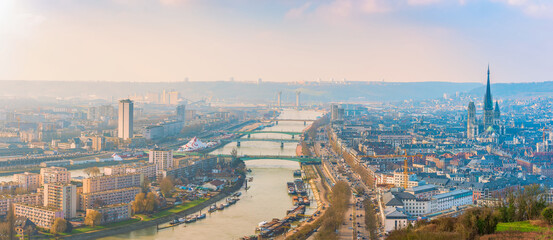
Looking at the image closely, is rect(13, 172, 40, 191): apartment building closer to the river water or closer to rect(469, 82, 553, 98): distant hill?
the river water

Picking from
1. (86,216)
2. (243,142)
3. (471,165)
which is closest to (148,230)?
(86,216)

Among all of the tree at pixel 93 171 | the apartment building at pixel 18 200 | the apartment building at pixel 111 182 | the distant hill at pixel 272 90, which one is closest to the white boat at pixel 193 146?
the tree at pixel 93 171

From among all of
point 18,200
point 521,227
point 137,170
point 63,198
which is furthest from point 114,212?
point 521,227

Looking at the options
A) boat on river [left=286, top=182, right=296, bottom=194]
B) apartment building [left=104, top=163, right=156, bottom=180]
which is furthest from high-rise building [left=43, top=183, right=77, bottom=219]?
boat on river [left=286, top=182, right=296, bottom=194]

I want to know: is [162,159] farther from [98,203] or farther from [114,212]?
[114,212]

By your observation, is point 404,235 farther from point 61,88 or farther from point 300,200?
point 61,88

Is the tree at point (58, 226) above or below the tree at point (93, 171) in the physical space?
below

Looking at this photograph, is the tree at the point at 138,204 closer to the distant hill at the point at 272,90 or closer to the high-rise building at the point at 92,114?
the high-rise building at the point at 92,114
